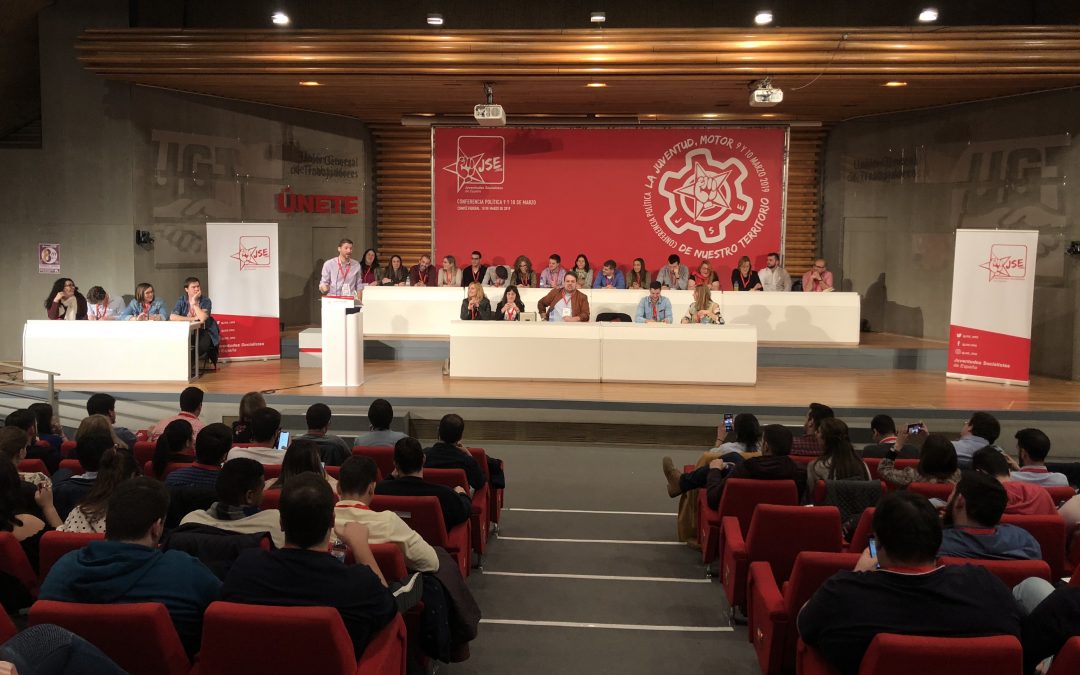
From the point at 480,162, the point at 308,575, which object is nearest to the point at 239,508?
the point at 308,575

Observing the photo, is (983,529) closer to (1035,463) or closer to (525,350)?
(1035,463)

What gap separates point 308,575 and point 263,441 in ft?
8.05

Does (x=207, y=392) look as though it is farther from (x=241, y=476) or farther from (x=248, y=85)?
(x=241, y=476)

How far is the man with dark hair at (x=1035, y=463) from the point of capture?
15.3 feet

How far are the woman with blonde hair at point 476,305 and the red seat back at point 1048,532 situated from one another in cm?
774

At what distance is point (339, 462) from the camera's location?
5270mm

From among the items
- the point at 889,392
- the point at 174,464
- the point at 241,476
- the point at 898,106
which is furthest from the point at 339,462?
the point at 898,106

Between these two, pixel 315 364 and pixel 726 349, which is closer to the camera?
pixel 726 349

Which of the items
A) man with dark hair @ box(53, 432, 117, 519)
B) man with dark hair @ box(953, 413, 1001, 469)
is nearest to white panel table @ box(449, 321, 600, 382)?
man with dark hair @ box(953, 413, 1001, 469)

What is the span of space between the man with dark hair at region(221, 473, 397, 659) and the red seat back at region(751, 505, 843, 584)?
1859mm

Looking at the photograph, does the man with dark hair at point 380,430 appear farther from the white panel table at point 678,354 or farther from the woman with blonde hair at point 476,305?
the woman with blonde hair at point 476,305

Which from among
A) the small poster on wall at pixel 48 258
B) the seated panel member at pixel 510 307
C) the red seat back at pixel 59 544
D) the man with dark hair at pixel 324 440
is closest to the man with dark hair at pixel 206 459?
the red seat back at pixel 59 544

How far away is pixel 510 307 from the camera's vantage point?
10797mm

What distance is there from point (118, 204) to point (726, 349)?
6.97 m
